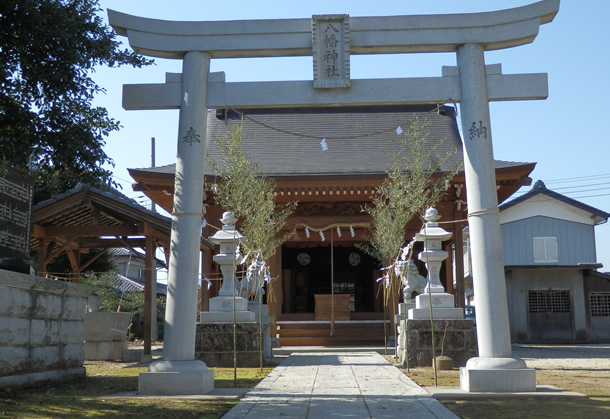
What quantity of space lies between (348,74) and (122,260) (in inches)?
1509

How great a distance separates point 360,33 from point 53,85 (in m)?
3.83

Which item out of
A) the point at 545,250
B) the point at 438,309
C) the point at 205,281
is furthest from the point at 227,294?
the point at 545,250

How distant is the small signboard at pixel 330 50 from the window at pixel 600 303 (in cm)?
2108

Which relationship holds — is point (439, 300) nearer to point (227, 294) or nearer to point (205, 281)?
point (227, 294)

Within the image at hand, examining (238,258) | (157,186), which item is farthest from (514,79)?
(157,186)

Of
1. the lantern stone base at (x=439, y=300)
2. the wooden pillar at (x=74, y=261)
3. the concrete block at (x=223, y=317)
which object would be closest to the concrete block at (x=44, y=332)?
the concrete block at (x=223, y=317)

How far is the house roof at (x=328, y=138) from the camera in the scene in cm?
1816

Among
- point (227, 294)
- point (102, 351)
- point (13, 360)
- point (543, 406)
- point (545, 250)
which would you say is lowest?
point (543, 406)

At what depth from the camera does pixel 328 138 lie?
19375mm

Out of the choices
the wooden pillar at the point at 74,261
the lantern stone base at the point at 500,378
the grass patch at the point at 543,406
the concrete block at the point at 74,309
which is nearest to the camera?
the grass patch at the point at 543,406

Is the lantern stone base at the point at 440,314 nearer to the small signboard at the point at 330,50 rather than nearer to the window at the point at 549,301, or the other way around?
the small signboard at the point at 330,50

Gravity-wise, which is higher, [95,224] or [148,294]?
[95,224]

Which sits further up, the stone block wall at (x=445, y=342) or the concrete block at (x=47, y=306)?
the concrete block at (x=47, y=306)

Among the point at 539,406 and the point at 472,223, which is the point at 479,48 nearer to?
the point at 472,223
